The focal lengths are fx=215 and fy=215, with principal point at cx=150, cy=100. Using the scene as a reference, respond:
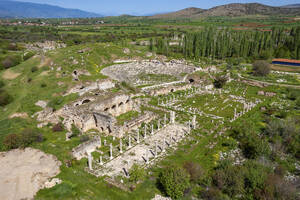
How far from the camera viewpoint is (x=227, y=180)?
18500mm

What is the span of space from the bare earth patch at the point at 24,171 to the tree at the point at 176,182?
1058cm

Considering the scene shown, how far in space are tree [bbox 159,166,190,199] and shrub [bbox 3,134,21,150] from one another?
17393 mm

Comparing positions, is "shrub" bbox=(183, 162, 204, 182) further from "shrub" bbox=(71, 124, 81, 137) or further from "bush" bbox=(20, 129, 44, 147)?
"bush" bbox=(20, 129, 44, 147)

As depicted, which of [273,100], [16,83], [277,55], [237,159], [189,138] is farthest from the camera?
[277,55]

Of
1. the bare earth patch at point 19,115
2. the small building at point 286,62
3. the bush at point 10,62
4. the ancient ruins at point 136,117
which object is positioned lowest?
the ancient ruins at point 136,117

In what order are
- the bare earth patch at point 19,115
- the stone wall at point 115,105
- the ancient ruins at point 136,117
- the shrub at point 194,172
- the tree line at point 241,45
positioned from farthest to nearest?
1. the tree line at point 241,45
2. the bare earth patch at point 19,115
3. the stone wall at point 115,105
4. the ancient ruins at point 136,117
5. the shrub at point 194,172

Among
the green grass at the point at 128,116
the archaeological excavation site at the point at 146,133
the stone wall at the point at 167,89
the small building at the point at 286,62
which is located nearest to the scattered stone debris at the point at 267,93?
the archaeological excavation site at the point at 146,133

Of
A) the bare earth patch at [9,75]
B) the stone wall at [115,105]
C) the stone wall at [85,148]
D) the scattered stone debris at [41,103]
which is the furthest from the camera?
the bare earth patch at [9,75]

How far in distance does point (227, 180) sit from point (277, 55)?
73881mm

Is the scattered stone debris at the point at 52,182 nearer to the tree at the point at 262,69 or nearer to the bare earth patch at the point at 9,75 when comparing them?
the bare earth patch at the point at 9,75

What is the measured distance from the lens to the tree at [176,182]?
17.7m

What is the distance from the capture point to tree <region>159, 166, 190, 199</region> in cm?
1769

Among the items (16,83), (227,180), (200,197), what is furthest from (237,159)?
(16,83)

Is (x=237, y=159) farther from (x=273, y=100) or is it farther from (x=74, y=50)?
(x=74, y=50)
